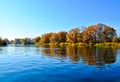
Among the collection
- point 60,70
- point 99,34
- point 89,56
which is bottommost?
point 60,70

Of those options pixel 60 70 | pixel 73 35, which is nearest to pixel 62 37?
pixel 73 35

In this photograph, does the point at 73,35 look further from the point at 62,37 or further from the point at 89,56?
the point at 89,56

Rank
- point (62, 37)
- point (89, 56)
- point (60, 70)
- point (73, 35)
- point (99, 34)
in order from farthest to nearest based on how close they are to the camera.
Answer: point (62, 37), point (73, 35), point (99, 34), point (89, 56), point (60, 70)

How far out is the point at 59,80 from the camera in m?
13.3

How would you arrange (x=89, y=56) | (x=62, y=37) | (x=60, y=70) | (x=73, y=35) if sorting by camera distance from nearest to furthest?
(x=60, y=70) → (x=89, y=56) → (x=73, y=35) → (x=62, y=37)

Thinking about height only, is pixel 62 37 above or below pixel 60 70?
above

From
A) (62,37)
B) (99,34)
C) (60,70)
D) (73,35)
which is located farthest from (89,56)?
(62,37)

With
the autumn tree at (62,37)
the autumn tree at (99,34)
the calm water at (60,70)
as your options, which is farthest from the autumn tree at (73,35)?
the calm water at (60,70)

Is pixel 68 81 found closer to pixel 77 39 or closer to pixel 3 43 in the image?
pixel 77 39

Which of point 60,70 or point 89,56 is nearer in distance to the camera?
point 60,70

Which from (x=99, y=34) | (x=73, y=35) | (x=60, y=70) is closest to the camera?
(x=60, y=70)

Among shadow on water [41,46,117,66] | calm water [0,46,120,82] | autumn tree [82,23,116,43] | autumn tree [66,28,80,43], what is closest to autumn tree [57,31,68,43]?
autumn tree [66,28,80,43]

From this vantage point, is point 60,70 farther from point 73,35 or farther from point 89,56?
point 73,35

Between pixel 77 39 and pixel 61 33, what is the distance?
39456 millimetres
